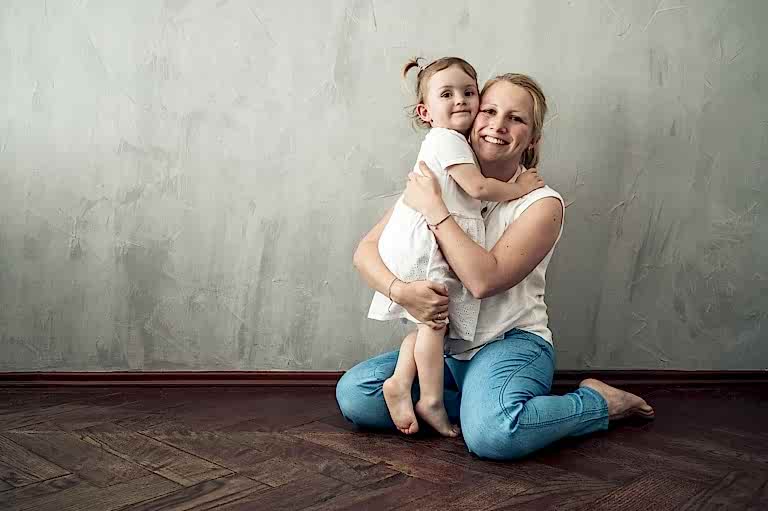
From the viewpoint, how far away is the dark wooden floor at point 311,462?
134 centimetres

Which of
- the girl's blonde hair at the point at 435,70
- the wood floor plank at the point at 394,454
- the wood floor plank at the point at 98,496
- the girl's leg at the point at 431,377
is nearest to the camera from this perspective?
the wood floor plank at the point at 98,496

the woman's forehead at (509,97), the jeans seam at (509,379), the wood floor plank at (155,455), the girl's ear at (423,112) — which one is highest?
the woman's forehead at (509,97)

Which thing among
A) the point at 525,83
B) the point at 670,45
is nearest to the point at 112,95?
the point at 525,83

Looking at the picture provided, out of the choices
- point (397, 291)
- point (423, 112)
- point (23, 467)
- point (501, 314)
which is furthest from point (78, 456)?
point (423, 112)

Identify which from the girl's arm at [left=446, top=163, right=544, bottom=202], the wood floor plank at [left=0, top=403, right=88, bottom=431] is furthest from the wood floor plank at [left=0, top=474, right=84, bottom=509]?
the girl's arm at [left=446, top=163, right=544, bottom=202]

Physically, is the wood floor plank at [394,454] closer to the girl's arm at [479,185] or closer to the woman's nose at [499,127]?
the girl's arm at [479,185]

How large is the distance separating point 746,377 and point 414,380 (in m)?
1.17

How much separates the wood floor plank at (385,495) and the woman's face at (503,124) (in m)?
0.78

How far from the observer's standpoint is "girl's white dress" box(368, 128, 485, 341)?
1746 millimetres

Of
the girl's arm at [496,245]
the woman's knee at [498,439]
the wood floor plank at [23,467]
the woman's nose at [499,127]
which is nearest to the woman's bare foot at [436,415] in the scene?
the woman's knee at [498,439]

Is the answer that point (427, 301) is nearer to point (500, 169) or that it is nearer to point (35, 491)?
point (500, 169)

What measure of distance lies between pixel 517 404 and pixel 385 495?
0.39 metres

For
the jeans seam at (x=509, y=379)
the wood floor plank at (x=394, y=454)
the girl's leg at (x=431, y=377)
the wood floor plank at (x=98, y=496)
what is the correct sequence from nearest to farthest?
the wood floor plank at (x=98, y=496), the wood floor plank at (x=394, y=454), the jeans seam at (x=509, y=379), the girl's leg at (x=431, y=377)

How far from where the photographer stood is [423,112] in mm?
1879
